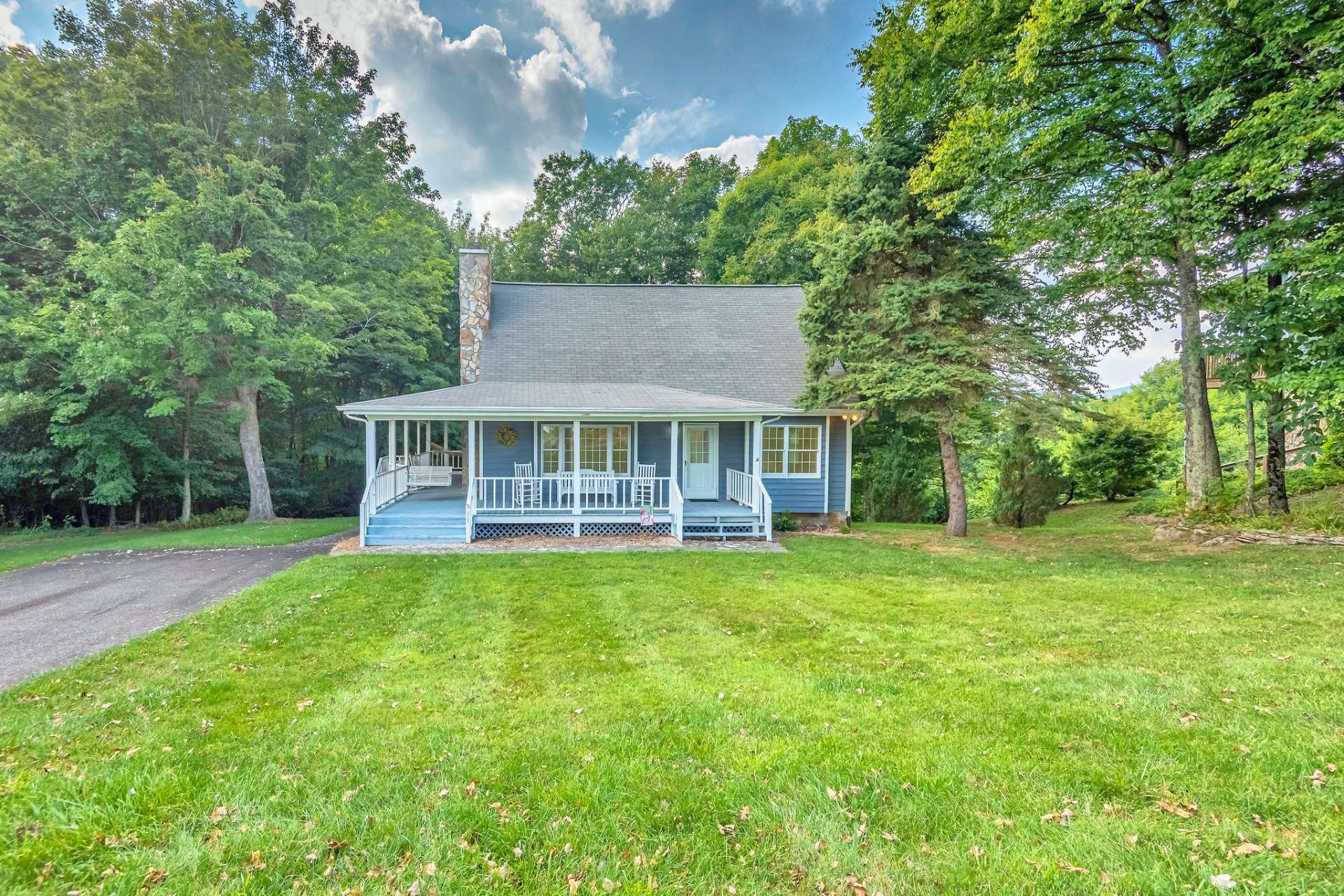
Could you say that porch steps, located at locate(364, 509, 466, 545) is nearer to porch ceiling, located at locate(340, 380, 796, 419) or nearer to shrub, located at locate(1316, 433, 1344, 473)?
porch ceiling, located at locate(340, 380, 796, 419)

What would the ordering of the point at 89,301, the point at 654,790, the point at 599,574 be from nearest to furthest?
1. the point at 654,790
2. the point at 599,574
3. the point at 89,301

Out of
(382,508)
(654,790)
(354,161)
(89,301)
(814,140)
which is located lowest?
(654,790)

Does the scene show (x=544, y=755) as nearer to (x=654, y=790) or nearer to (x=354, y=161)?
(x=654, y=790)

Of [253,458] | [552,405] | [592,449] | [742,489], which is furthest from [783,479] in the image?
[253,458]

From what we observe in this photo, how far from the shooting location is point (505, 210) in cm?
3058

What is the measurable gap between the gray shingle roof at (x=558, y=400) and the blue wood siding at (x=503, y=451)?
40.5 inches

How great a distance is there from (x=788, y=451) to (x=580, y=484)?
5.32 metres

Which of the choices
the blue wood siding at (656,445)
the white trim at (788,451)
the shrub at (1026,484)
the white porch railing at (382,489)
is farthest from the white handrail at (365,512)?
the shrub at (1026,484)

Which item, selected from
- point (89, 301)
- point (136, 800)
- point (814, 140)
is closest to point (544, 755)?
point (136, 800)

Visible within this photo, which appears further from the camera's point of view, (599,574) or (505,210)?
(505,210)

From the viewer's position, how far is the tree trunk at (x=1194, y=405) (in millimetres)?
10148

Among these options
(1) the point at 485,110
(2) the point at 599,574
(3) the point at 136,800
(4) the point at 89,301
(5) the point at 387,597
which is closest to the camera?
(3) the point at 136,800

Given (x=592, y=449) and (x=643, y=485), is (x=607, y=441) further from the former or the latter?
(x=643, y=485)

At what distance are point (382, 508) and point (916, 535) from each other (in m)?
11.7
